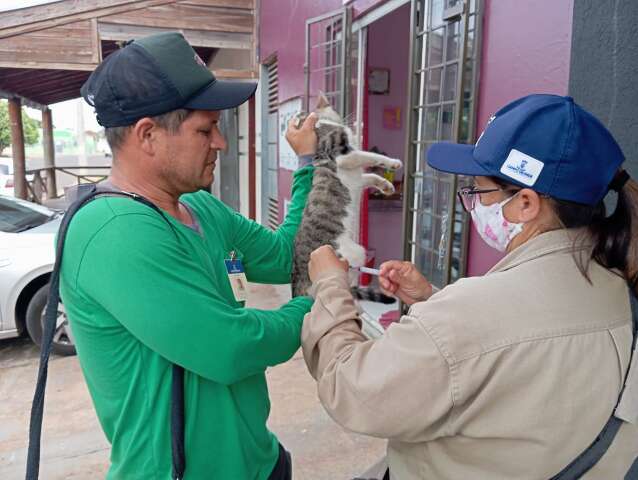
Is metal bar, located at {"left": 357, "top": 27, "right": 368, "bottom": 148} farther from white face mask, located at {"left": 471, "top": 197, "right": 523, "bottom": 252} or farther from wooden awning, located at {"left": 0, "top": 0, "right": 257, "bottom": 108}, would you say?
white face mask, located at {"left": 471, "top": 197, "right": 523, "bottom": 252}

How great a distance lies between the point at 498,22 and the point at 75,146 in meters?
48.3

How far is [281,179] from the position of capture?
689 cm

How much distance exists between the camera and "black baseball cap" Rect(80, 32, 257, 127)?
117cm

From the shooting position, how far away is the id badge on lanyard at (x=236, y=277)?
5.15 feet

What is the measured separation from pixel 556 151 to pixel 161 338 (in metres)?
0.95

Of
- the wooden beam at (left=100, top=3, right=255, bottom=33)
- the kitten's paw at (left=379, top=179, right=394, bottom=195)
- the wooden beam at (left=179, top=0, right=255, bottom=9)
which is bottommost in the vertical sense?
the kitten's paw at (left=379, top=179, right=394, bottom=195)

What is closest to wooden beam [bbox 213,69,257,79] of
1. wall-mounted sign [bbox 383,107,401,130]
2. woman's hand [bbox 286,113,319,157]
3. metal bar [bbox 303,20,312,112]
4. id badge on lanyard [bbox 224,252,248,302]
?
metal bar [bbox 303,20,312,112]

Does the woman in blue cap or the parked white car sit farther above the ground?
the woman in blue cap

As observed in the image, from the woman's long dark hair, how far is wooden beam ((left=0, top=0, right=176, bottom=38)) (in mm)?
7192

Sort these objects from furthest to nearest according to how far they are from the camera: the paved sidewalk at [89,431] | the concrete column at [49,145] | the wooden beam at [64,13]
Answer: the concrete column at [49,145] < the wooden beam at [64,13] < the paved sidewalk at [89,431]

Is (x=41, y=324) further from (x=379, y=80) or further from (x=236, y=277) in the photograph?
(x=379, y=80)

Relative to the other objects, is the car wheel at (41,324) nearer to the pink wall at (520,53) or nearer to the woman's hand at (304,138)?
the woman's hand at (304,138)

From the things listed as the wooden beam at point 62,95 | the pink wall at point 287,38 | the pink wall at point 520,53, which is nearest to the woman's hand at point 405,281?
the pink wall at point 520,53

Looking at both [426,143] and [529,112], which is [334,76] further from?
[529,112]
